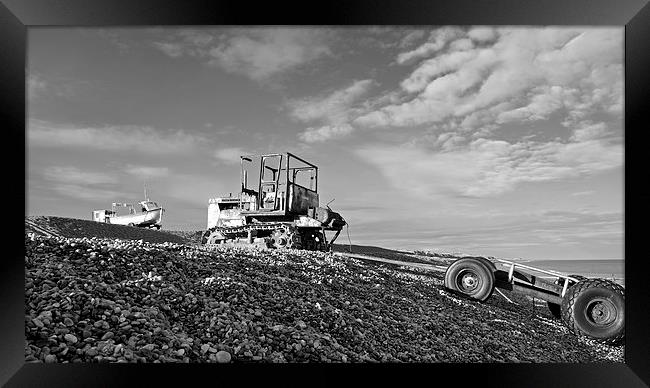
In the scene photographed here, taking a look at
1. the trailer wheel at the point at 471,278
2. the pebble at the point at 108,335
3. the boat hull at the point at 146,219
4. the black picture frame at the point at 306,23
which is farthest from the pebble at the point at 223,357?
the boat hull at the point at 146,219

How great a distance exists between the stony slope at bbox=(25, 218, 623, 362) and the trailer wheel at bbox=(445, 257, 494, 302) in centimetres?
36

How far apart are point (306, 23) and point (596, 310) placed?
7.21 metres

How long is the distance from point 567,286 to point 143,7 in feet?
29.1

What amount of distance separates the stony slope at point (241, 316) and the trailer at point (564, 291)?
497 millimetres

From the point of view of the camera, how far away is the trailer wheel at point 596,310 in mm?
8117

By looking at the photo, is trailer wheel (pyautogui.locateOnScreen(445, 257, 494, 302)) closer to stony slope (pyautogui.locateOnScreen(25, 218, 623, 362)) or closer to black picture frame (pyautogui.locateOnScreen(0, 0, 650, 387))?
stony slope (pyautogui.locateOnScreen(25, 218, 623, 362))

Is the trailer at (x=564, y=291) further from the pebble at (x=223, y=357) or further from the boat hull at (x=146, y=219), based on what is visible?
the boat hull at (x=146, y=219)

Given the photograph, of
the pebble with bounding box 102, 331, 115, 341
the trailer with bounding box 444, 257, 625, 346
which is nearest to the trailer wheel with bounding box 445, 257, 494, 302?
the trailer with bounding box 444, 257, 625, 346

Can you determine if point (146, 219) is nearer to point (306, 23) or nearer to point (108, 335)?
point (108, 335)

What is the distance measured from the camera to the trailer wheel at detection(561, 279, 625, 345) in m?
8.12

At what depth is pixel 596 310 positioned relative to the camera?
27.5 ft

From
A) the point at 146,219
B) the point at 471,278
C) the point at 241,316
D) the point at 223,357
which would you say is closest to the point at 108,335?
the point at 223,357

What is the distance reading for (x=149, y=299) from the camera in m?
6.53
